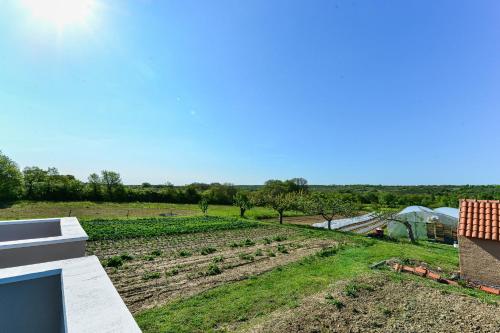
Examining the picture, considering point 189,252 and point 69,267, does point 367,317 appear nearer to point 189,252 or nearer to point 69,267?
point 69,267

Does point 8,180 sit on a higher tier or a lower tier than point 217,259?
higher

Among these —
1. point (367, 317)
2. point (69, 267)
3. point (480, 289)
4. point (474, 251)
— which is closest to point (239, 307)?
point (367, 317)

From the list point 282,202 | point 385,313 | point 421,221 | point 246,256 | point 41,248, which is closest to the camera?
point 41,248

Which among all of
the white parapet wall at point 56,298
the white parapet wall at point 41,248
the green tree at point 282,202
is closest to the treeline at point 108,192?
the green tree at point 282,202

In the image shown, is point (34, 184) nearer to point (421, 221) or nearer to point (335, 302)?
point (335, 302)

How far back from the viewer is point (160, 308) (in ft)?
20.6

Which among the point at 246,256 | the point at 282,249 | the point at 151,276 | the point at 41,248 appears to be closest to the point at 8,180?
the point at 151,276

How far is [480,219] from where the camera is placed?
9.31 m

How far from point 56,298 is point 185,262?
340 inches

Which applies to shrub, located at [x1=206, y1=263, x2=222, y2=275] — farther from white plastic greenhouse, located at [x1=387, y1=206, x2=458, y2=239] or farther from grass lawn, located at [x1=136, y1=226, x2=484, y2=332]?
white plastic greenhouse, located at [x1=387, y1=206, x2=458, y2=239]

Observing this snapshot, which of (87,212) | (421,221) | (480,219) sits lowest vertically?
(87,212)

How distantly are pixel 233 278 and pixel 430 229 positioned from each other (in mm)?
18790

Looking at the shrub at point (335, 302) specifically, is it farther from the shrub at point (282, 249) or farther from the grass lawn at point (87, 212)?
the grass lawn at point (87, 212)

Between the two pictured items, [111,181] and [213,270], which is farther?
[111,181]
